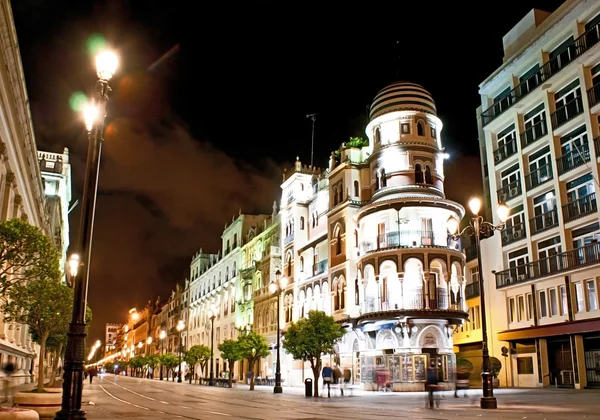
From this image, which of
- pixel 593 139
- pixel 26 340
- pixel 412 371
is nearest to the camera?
pixel 593 139

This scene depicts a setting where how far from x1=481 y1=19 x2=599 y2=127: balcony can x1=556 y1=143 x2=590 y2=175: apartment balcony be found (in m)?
5.40

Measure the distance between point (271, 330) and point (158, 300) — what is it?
96.1 meters

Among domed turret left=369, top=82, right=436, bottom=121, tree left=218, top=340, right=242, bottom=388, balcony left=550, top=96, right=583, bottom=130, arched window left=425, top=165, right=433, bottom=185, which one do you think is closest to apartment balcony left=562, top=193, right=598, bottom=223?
balcony left=550, top=96, right=583, bottom=130

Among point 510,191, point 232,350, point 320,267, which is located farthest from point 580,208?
point 232,350

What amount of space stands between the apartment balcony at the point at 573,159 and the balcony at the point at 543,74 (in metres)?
5.40

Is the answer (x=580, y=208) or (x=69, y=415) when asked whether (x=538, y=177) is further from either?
(x=69, y=415)

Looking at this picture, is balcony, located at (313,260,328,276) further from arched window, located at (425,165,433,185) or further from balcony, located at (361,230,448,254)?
arched window, located at (425,165,433,185)

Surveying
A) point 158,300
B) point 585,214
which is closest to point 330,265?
point 585,214

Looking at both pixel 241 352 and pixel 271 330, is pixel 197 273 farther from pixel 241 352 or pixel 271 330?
pixel 241 352

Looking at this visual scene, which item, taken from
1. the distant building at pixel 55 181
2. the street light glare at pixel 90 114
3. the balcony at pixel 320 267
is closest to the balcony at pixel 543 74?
the balcony at pixel 320 267

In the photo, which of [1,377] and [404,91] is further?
[404,91]

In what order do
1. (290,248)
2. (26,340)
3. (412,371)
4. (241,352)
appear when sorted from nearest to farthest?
(412,371) → (26,340) → (241,352) → (290,248)

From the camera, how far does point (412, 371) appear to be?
3944 centimetres

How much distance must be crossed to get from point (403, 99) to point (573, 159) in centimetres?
1323
